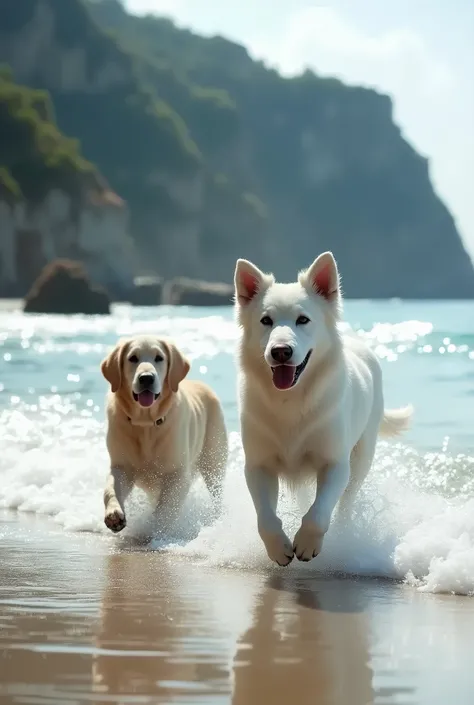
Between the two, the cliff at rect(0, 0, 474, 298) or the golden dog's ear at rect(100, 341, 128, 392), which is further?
the cliff at rect(0, 0, 474, 298)

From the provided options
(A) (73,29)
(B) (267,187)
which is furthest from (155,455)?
(B) (267,187)

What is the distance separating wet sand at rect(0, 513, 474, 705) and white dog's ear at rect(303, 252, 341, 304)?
1.46 m

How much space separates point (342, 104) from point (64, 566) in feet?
571

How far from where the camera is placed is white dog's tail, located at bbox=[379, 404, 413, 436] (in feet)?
26.2

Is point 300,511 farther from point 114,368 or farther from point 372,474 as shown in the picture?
point 372,474

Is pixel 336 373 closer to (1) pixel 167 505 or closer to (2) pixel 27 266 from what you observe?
(1) pixel 167 505

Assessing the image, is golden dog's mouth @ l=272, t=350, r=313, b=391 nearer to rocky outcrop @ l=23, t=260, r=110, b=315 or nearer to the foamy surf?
the foamy surf

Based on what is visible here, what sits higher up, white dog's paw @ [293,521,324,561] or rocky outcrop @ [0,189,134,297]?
rocky outcrop @ [0,189,134,297]

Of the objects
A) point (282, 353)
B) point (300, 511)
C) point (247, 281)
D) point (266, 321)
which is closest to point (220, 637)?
point (282, 353)

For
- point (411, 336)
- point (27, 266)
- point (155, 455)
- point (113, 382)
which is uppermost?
point (27, 266)

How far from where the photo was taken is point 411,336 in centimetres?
3644

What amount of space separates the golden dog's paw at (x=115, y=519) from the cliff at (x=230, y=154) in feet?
329

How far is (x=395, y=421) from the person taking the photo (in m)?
8.02

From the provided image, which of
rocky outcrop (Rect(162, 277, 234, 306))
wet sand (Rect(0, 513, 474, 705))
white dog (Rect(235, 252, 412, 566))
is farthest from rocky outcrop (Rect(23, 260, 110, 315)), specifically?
white dog (Rect(235, 252, 412, 566))
